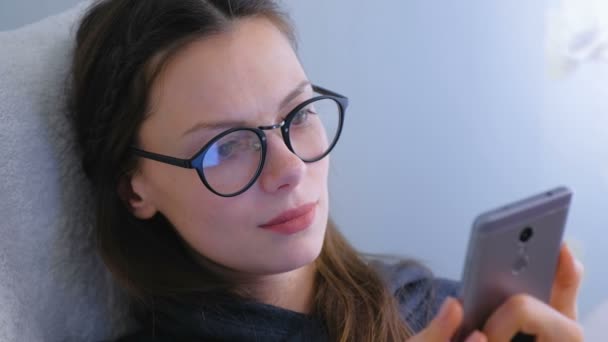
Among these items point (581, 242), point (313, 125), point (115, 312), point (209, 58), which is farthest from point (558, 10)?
point (115, 312)

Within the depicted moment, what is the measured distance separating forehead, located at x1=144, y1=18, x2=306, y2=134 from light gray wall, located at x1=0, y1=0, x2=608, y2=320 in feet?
1.27

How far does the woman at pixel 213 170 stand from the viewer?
2.20ft

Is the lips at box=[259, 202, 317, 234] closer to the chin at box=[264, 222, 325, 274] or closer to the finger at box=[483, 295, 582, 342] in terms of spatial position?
the chin at box=[264, 222, 325, 274]

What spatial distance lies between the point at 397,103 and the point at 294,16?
0.90ft

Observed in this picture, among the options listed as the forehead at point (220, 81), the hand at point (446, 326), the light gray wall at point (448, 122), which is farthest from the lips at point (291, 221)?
the light gray wall at point (448, 122)

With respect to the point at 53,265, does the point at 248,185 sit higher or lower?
higher

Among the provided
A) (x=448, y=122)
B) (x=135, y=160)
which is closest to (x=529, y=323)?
(x=135, y=160)

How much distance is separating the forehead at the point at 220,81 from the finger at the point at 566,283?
37cm

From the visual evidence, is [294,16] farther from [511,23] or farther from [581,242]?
[581,242]

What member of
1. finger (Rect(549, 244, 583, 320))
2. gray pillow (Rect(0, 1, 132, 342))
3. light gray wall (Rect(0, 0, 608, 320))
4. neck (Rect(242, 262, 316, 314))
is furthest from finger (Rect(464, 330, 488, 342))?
light gray wall (Rect(0, 0, 608, 320))

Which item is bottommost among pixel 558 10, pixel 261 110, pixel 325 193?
pixel 325 193

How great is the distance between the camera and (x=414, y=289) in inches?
36.6

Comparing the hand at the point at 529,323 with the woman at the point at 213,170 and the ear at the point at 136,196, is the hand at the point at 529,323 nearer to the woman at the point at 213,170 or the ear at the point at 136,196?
the woman at the point at 213,170

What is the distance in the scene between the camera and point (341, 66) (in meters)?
1.10
